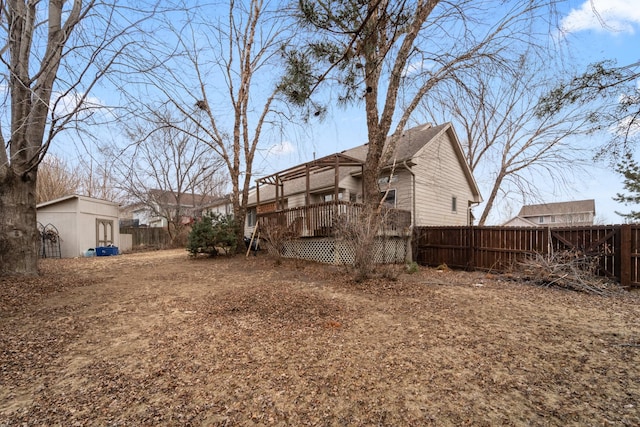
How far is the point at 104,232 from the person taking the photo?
622 inches

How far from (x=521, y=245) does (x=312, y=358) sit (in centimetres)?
806

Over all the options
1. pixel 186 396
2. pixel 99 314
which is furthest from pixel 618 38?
pixel 99 314

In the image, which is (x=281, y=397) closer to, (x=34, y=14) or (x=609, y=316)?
(x=609, y=316)

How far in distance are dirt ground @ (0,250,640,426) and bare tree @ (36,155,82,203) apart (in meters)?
16.5

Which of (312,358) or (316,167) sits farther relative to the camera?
(316,167)

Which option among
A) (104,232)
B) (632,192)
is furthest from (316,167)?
(632,192)

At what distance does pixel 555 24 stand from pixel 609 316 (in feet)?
14.3

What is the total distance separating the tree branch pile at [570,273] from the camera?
623cm

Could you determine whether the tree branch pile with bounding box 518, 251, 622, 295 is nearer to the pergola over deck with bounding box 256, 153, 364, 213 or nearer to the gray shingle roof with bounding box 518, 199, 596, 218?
the pergola over deck with bounding box 256, 153, 364, 213

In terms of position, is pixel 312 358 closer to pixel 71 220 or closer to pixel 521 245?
pixel 521 245

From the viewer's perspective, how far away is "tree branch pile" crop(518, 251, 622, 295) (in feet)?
20.4

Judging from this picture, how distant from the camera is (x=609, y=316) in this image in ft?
14.6

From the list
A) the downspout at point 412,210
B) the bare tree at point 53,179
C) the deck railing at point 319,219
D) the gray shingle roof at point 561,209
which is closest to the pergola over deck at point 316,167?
the deck railing at point 319,219

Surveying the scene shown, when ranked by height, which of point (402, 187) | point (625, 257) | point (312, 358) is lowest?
point (312, 358)
